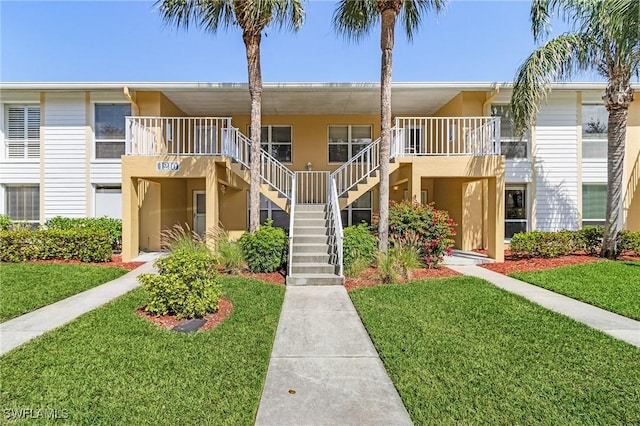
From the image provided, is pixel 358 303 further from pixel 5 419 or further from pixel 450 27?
pixel 450 27

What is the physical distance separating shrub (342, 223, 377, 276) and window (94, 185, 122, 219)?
863cm

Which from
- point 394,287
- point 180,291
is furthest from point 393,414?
point 394,287

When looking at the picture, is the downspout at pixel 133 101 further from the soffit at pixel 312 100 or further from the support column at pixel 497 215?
the support column at pixel 497 215

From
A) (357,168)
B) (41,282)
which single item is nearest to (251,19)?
(357,168)

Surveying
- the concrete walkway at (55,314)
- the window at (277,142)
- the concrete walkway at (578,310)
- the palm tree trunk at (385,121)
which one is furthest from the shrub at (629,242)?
the concrete walkway at (55,314)

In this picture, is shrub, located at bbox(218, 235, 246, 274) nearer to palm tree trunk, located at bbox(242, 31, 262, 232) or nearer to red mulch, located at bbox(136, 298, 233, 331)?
palm tree trunk, located at bbox(242, 31, 262, 232)

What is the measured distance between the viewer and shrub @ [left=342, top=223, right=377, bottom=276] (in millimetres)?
7953

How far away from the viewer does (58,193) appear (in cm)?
1191

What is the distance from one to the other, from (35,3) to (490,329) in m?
12.7

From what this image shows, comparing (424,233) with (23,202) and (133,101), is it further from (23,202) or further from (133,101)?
(23,202)

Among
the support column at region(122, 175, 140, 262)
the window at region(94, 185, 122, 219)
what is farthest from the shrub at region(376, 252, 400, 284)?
the window at region(94, 185, 122, 219)

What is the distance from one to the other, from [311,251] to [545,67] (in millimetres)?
7897

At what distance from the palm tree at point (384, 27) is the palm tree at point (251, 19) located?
5.05ft

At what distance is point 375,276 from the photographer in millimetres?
7762
